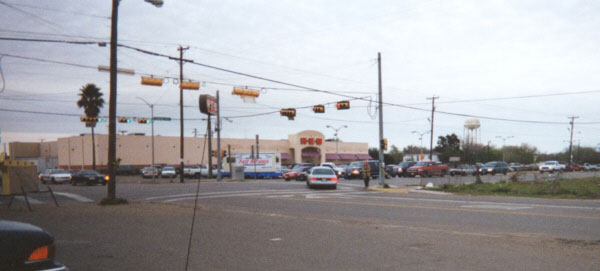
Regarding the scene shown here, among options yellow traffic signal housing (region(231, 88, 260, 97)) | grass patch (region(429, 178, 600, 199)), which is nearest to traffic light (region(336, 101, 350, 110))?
yellow traffic signal housing (region(231, 88, 260, 97))

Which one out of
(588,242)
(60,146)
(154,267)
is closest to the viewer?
(154,267)

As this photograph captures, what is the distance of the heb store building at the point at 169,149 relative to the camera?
71.2 meters

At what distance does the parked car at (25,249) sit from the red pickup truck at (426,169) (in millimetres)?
44894

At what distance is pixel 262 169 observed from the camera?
5069 centimetres

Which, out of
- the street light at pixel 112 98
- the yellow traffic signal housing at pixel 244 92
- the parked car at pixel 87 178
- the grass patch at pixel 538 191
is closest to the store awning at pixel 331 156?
the parked car at pixel 87 178

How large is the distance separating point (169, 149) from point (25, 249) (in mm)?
75218

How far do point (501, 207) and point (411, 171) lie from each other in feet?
103

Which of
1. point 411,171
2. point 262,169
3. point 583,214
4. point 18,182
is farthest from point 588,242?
point 262,169

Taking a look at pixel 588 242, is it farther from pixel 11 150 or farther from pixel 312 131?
pixel 11 150

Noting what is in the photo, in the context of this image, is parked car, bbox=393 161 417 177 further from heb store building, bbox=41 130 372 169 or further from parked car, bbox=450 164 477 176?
heb store building, bbox=41 130 372 169

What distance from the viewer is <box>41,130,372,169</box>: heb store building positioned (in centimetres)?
7125

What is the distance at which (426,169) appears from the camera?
154ft

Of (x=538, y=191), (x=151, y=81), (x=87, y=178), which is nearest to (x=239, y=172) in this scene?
(x=87, y=178)

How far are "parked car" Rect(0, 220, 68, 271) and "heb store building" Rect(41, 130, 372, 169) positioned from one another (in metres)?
65.4
